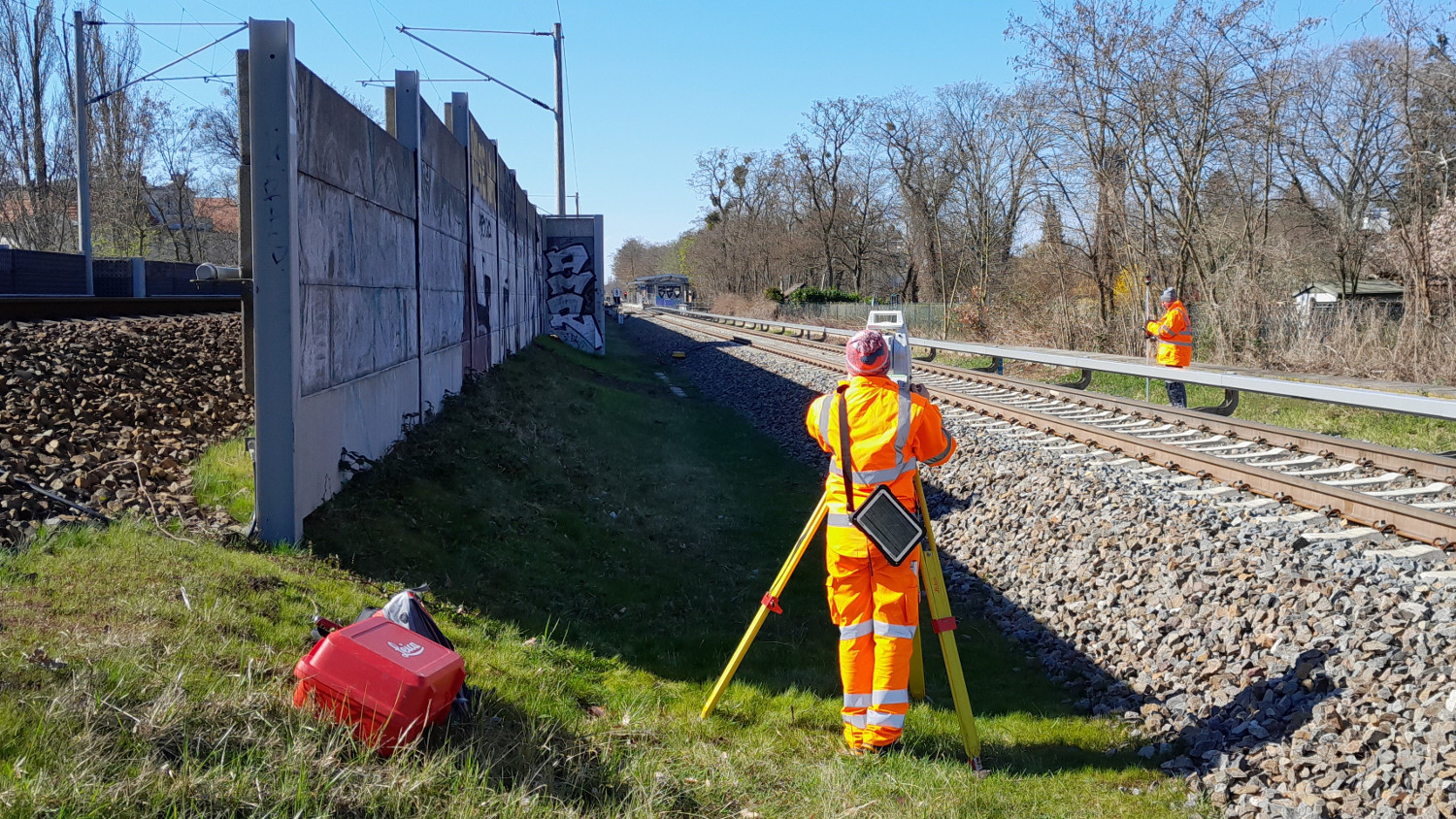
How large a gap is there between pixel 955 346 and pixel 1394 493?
43.8ft

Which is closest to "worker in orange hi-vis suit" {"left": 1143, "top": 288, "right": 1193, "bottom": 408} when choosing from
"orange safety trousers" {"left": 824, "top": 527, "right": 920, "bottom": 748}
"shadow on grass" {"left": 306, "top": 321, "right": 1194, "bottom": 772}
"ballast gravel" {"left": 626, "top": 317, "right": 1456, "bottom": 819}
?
"shadow on grass" {"left": 306, "top": 321, "right": 1194, "bottom": 772}

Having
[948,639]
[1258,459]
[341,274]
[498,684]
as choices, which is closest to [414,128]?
[341,274]

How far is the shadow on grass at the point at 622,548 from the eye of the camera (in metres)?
6.45

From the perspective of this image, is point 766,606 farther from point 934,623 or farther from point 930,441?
point 930,441

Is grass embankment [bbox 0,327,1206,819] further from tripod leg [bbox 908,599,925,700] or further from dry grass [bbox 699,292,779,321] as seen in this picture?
dry grass [bbox 699,292,779,321]

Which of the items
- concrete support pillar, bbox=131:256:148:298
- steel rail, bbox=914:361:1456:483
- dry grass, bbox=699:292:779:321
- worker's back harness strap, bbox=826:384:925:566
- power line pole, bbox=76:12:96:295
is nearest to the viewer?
worker's back harness strap, bbox=826:384:925:566

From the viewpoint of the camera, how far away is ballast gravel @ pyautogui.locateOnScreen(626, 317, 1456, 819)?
4480 mm

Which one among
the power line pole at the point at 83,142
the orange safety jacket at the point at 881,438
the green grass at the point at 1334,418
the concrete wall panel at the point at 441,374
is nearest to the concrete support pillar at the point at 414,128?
the concrete wall panel at the point at 441,374

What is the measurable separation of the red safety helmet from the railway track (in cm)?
379

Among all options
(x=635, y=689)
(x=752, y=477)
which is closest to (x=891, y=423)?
(x=635, y=689)

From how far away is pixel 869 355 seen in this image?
5.10 meters

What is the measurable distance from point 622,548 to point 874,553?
4.45m

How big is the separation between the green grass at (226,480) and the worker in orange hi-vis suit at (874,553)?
3764mm

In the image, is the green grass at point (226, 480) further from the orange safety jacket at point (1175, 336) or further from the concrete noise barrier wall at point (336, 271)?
the orange safety jacket at point (1175, 336)
